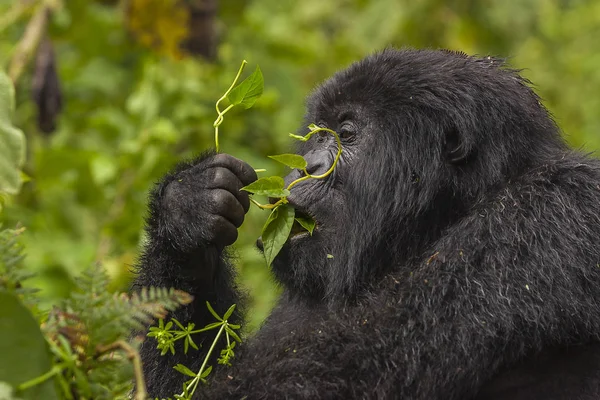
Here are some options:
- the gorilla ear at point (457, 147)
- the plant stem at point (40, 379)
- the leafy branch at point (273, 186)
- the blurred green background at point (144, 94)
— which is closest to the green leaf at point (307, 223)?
the leafy branch at point (273, 186)

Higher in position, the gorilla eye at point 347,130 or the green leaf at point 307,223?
the gorilla eye at point 347,130

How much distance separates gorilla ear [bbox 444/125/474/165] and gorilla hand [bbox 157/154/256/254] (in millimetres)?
667

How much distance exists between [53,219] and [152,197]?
2688 millimetres

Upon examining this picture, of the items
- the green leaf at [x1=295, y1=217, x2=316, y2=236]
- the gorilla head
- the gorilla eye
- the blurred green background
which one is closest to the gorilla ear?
Result: the gorilla head

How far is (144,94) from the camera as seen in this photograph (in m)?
5.42

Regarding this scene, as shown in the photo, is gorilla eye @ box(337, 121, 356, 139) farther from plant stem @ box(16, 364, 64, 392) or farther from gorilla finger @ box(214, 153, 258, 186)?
plant stem @ box(16, 364, 64, 392)

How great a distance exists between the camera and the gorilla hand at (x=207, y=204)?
272cm

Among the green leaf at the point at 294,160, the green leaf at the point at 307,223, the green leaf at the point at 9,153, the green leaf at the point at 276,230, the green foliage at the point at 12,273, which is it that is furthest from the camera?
the green leaf at the point at 307,223

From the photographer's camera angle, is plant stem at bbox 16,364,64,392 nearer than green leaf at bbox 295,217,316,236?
Yes

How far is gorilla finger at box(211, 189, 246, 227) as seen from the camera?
2.71 meters

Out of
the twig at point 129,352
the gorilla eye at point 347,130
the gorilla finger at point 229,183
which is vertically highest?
the gorilla eye at point 347,130

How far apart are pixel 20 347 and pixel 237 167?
130 cm

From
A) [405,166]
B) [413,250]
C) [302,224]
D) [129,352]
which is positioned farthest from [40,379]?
[405,166]

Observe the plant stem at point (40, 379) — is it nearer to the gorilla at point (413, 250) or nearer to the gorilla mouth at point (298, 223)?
the gorilla at point (413, 250)
